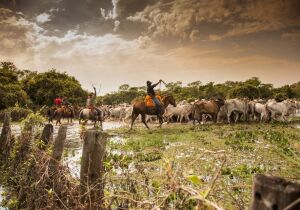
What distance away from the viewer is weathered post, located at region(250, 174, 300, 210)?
1338 millimetres

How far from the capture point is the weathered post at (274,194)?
52.7 inches

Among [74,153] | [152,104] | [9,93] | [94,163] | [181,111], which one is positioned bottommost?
[74,153]

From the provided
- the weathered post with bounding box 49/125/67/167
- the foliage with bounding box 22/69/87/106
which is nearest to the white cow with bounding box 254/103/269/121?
the weathered post with bounding box 49/125/67/167

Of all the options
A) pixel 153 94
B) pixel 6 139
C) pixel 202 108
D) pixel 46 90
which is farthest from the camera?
pixel 46 90

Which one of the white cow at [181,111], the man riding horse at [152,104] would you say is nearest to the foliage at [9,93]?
the white cow at [181,111]

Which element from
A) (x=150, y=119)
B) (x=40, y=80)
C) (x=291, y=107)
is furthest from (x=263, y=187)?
(x=40, y=80)

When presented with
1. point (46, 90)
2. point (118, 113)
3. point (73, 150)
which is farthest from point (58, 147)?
point (46, 90)

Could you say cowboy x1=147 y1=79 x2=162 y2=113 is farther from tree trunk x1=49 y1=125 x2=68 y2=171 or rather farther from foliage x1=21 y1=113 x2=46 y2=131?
tree trunk x1=49 y1=125 x2=68 y2=171

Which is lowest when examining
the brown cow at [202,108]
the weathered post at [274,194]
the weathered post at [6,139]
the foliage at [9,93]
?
the weathered post at [6,139]

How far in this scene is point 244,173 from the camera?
7715 millimetres

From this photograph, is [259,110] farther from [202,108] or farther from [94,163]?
[94,163]

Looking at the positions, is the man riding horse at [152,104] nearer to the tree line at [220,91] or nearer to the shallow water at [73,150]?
the shallow water at [73,150]

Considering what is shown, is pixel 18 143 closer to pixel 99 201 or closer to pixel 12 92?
pixel 99 201

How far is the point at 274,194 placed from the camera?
1.41 meters
